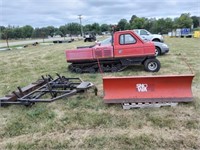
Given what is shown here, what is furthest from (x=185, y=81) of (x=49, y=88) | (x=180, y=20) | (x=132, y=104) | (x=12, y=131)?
(x=180, y=20)

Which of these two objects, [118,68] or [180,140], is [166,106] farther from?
[118,68]

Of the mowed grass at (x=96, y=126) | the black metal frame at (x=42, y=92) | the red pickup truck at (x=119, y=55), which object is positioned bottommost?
the mowed grass at (x=96, y=126)

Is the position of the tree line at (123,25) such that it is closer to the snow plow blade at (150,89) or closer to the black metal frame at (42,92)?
the black metal frame at (42,92)

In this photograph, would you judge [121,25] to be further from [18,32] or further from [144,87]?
[18,32]

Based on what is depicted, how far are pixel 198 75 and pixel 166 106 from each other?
3.05 m

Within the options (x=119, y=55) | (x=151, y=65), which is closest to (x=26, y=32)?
(x=119, y=55)

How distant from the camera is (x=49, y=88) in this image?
204 inches

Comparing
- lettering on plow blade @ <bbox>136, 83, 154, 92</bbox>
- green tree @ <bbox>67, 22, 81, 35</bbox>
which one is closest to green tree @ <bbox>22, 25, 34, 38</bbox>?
green tree @ <bbox>67, 22, 81, 35</bbox>

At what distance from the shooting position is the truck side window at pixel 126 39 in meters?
7.53

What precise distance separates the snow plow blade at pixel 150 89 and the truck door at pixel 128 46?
317cm

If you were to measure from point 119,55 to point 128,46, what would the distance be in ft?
1.48

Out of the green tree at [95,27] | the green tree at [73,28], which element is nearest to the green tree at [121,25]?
the green tree at [95,27]

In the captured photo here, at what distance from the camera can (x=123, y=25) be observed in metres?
52.7

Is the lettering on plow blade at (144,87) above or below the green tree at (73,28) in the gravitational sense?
below
